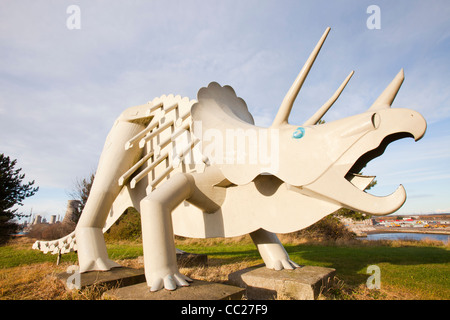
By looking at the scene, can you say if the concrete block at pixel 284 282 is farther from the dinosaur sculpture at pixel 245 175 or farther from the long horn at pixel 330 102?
the long horn at pixel 330 102

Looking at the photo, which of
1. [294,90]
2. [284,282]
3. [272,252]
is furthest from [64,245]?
[294,90]

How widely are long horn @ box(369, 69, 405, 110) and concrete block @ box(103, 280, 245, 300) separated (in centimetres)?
240

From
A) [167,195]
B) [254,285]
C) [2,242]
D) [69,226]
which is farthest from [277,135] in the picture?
[2,242]

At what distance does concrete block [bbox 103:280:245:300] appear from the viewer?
2.70m

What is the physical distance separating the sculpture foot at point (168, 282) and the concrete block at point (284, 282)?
1.21 metres

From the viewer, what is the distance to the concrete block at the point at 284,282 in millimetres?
3488

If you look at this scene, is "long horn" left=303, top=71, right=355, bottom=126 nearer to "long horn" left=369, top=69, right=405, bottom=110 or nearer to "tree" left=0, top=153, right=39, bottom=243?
"long horn" left=369, top=69, right=405, bottom=110

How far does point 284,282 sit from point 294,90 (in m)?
2.48

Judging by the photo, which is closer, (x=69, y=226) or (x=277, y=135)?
(x=277, y=135)

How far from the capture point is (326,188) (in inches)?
104

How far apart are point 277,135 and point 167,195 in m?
1.51

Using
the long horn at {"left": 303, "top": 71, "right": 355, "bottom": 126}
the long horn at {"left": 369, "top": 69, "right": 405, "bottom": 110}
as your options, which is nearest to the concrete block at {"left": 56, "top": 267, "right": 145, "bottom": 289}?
the long horn at {"left": 303, "top": 71, "right": 355, "bottom": 126}

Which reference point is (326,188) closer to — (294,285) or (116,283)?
(294,285)

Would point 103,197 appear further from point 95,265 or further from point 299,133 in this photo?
point 299,133
